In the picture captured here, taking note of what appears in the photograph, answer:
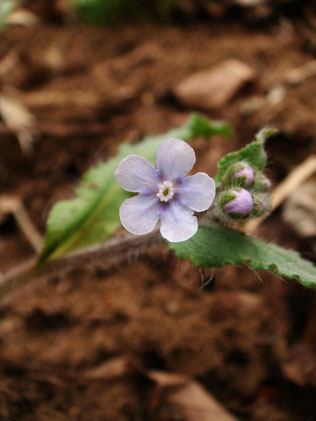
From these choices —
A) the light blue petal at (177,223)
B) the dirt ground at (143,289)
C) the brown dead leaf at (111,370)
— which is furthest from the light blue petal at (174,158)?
the brown dead leaf at (111,370)

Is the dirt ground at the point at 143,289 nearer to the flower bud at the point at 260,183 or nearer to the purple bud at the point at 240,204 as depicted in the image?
the flower bud at the point at 260,183

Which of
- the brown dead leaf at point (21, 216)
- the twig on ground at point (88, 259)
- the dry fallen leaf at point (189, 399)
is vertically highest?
the twig on ground at point (88, 259)

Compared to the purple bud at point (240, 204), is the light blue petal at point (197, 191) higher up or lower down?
higher up

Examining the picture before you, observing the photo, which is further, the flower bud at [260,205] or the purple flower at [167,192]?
the flower bud at [260,205]

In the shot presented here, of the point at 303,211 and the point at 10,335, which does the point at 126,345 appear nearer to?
the point at 10,335

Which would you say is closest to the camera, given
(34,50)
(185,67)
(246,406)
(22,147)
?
(246,406)

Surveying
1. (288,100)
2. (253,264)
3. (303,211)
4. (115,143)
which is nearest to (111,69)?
(115,143)

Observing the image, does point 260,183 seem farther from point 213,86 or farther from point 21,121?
point 21,121

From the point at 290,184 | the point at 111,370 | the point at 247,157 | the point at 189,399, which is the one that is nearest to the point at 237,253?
the point at 247,157
